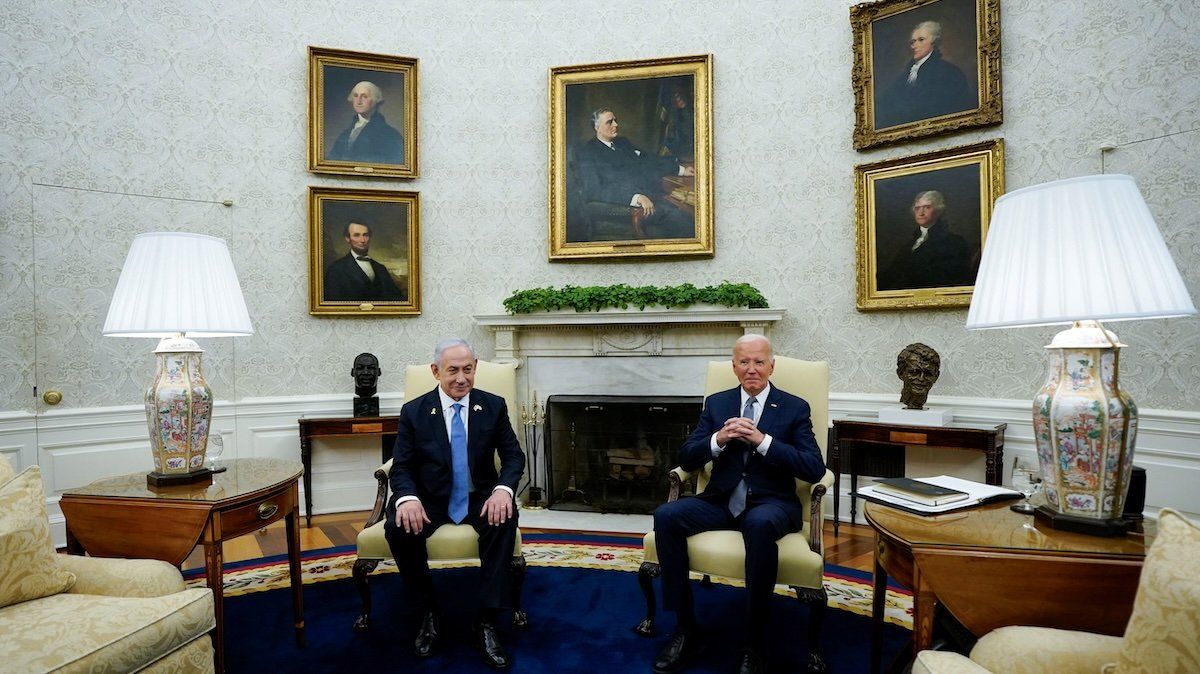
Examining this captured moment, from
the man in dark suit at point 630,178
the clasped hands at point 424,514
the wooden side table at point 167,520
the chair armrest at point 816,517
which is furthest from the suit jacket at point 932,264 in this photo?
the wooden side table at point 167,520

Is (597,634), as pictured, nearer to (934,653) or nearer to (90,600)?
(934,653)

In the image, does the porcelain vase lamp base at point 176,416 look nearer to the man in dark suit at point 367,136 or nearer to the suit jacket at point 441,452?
the suit jacket at point 441,452

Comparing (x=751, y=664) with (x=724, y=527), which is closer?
(x=751, y=664)

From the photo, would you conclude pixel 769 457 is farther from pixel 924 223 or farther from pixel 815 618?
pixel 924 223

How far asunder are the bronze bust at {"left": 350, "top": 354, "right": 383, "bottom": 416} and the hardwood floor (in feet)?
2.87

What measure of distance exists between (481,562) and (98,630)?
4.40 feet

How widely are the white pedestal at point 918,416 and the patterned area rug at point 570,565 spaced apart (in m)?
1.12

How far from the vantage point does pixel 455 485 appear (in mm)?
2975

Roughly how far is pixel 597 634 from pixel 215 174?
4.55 metres

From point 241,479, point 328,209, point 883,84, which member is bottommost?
point 241,479

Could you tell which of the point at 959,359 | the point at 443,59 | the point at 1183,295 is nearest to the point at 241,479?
the point at 1183,295

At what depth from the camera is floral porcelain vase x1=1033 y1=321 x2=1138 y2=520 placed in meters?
1.75

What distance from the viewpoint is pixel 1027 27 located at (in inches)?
162

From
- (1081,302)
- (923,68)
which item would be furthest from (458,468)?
(923,68)
